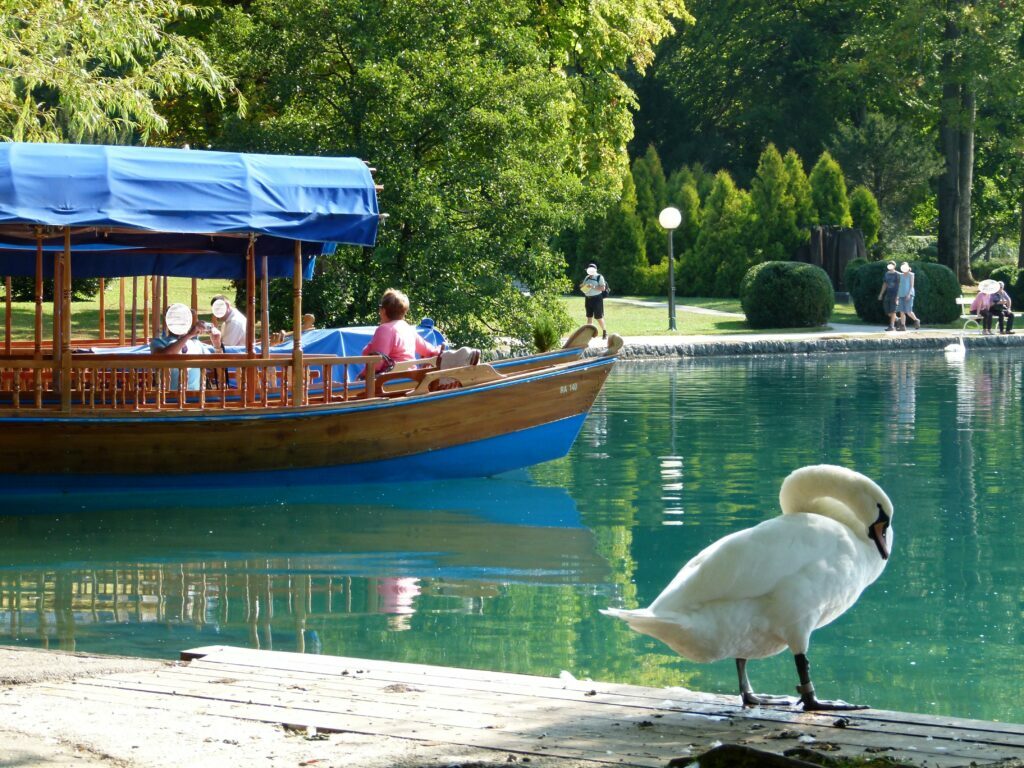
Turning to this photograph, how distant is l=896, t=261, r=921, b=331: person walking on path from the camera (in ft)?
121

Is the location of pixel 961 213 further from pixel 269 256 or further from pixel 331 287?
pixel 269 256

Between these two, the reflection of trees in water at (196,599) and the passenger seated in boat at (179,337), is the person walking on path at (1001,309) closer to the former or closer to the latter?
the passenger seated in boat at (179,337)

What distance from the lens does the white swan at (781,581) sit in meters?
5.64

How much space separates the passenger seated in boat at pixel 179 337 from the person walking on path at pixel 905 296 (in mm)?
25326

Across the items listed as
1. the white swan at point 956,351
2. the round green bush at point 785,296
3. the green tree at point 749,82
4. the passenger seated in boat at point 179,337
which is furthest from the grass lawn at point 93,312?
the green tree at point 749,82

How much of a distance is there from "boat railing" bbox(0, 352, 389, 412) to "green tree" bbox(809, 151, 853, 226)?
115 ft

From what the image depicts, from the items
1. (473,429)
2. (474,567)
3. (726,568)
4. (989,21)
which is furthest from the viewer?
(989,21)

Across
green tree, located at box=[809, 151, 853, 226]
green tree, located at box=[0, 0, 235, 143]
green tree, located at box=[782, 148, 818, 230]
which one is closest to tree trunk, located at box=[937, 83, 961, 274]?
green tree, located at box=[809, 151, 853, 226]

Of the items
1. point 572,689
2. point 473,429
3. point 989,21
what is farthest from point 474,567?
point 989,21

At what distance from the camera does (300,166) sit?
14398 millimetres

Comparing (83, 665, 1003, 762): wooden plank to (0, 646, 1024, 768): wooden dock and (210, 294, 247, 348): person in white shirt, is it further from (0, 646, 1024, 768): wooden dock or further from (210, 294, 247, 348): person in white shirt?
(210, 294, 247, 348): person in white shirt

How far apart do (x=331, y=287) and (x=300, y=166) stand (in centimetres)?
1067

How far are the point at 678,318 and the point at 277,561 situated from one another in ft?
97.8

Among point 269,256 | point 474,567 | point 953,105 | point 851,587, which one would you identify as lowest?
point 474,567
